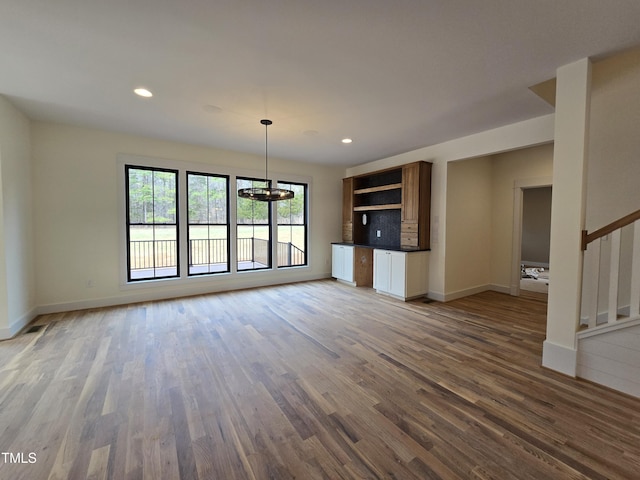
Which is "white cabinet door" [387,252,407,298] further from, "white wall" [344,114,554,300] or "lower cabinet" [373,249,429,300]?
"white wall" [344,114,554,300]

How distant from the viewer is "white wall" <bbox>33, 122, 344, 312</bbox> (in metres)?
3.90

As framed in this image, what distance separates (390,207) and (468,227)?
59.8 inches

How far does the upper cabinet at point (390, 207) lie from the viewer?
4.88 metres

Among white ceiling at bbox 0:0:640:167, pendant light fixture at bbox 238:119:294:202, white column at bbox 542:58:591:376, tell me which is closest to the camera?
white ceiling at bbox 0:0:640:167

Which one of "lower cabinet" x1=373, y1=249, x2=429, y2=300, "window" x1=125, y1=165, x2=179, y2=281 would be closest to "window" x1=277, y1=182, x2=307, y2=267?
"lower cabinet" x1=373, y1=249, x2=429, y2=300

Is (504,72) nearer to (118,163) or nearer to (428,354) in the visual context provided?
(428,354)

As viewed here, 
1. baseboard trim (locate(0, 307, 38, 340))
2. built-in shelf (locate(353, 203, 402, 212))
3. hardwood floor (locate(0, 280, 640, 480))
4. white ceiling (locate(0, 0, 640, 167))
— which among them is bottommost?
hardwood floor (locate(0, 280, 640, 480))

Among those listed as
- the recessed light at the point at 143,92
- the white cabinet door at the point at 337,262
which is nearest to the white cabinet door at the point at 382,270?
the white cabinet door at the point at 337,262

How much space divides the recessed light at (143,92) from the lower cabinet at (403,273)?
4.24m

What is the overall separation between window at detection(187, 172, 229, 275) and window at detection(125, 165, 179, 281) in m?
0.30

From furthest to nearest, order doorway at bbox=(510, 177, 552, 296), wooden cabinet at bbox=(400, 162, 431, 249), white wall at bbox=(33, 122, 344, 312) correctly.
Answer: doorway at bbox=(510, 177, 552, 296)
wooden cabinet at bbox=(400, 162, 431, 249)
white wall at bbox=(33, 122, 344, 312)

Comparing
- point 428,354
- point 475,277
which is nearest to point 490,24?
point 428,354

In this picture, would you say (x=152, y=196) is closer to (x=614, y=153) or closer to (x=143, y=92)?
(x=143, y=92)

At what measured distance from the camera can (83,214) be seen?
13.6ft
